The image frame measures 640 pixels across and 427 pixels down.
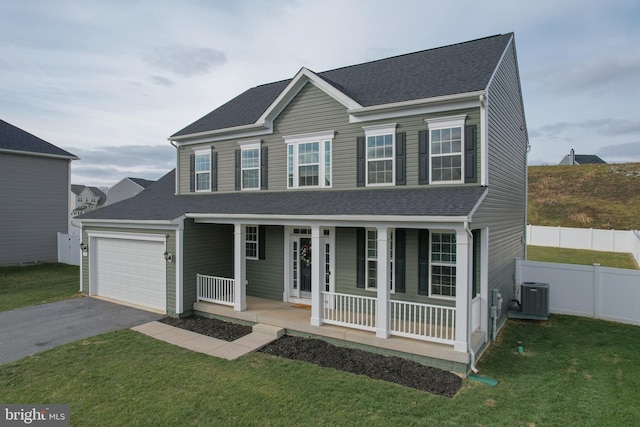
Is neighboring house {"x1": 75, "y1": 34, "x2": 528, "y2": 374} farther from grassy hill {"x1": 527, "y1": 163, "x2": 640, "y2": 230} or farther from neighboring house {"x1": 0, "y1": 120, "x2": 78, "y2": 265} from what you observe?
grassy hill {"x1": 527, "y1": 163, "x2": 640, "y2": 230}

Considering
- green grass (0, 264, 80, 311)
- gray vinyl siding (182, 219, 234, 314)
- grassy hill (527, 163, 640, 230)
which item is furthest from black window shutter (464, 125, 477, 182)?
grassy hill (527, 163, 640, 230)

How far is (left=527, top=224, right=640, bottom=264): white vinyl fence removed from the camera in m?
22.5

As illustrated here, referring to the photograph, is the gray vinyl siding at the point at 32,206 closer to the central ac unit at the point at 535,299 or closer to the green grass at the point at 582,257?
the central ac unit at the point at 535,299

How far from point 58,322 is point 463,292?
10.1 metres

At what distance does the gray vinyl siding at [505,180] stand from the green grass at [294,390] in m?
2.59

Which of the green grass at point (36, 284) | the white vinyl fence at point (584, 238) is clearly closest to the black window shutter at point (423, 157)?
the green grass at point (36, 284)

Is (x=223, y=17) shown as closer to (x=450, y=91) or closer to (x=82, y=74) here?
(x=82, y=74)

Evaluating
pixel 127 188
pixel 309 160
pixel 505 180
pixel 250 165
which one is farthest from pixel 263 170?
pixel 127 188

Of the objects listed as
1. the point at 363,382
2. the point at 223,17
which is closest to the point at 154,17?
the point at 223,17

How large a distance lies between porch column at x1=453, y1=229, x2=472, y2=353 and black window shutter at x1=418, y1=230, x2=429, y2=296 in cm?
186

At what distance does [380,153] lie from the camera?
30.1 ft

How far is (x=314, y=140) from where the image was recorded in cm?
1013

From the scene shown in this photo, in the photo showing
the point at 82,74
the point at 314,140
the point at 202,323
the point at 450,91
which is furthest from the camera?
the point at 82,74

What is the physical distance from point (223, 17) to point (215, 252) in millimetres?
7972
